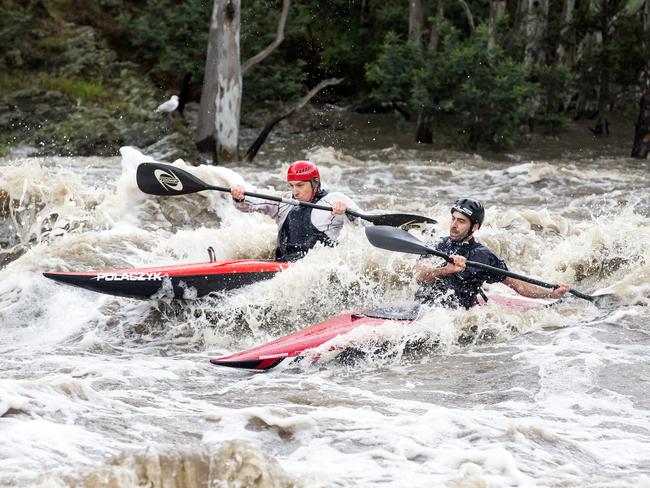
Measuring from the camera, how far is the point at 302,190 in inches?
295

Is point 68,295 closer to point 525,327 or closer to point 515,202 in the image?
point 525,327

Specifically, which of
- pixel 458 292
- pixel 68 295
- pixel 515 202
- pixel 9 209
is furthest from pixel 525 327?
pixel 515 202

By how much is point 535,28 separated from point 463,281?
1414 cm

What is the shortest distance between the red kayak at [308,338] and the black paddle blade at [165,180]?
7.44 ft

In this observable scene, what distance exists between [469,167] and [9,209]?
26.1 feet

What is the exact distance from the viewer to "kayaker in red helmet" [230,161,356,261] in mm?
7371

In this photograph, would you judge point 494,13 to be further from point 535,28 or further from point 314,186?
point 314,186

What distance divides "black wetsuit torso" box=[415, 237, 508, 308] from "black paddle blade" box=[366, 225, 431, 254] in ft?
0.71

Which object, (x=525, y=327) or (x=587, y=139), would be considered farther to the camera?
(x=587, y=139)

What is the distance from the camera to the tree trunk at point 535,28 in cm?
1934

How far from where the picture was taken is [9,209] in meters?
9.03

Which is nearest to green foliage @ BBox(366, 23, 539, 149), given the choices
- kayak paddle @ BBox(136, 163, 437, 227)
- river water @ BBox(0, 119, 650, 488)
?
river water @ BBox(0, 119, 650, 488)

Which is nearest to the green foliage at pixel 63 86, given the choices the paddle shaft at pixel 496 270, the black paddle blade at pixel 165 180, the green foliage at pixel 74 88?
the green foliage at pixel 74 88

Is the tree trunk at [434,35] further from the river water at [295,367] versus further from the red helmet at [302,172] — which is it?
the red helmet at [302,172]
